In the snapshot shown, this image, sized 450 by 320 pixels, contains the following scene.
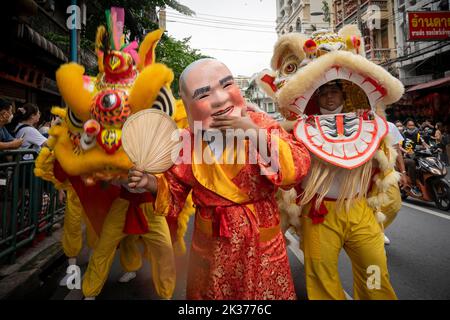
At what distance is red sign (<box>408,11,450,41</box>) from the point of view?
12.4m

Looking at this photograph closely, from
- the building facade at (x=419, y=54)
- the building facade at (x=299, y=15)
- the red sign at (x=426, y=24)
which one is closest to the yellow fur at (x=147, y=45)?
the red sign at (x=426, y=24)

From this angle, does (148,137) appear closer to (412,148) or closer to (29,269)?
(29,269)

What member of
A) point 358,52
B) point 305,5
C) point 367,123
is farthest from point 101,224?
point 305,5

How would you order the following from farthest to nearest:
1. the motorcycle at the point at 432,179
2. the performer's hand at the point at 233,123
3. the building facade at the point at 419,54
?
the building facade at the point at 419,54, the motorcycle at the point at 432,179, the performer's hand at the point at 233,123

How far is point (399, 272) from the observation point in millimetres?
3312

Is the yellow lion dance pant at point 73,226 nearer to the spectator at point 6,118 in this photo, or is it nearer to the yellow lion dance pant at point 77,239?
the yellow lion dance pant at point 77,239

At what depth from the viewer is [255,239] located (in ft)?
4.94

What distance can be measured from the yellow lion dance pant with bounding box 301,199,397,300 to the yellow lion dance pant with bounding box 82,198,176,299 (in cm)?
108

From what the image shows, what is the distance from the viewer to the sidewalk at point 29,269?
280 centimetres

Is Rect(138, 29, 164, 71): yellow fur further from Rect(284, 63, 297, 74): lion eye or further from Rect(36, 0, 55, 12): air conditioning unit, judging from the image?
Rect(36, 0, 55, 12): air conditioning unit

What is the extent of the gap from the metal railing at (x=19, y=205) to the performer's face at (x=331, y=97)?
2896 millimetres

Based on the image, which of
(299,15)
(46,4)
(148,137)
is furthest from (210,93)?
(299,15)

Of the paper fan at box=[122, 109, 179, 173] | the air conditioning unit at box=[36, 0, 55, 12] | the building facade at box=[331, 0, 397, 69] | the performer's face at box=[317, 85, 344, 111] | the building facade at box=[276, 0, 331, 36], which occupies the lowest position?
the paper fan at box=[122, 109, 179, 173]

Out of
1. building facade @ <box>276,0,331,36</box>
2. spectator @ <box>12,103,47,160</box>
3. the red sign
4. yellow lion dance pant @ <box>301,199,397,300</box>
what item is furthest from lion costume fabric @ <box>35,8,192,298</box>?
building facade @ <box>276,0,331,36</box>
